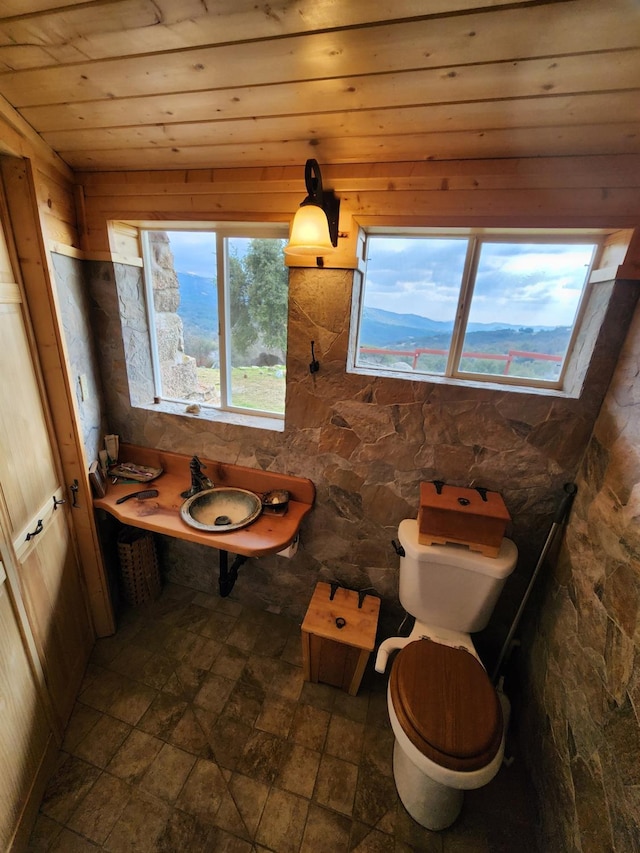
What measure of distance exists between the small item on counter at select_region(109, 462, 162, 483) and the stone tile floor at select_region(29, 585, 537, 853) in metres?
0.88

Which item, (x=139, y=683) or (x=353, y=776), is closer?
(x=353, y=776)

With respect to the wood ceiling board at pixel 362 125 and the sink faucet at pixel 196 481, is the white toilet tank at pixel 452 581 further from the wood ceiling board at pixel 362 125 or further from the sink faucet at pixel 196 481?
the wood ceiling board at pixel 362 125

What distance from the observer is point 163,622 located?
1967 millimetres

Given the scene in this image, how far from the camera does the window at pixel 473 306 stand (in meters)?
1.37

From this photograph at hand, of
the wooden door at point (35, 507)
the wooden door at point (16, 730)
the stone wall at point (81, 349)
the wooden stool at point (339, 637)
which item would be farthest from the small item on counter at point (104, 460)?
the wooden stool at point (339, 637)

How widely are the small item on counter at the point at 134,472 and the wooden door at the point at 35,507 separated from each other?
0.30 m

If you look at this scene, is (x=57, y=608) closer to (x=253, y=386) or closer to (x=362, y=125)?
(x=253, y=386)

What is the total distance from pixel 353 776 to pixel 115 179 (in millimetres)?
2776

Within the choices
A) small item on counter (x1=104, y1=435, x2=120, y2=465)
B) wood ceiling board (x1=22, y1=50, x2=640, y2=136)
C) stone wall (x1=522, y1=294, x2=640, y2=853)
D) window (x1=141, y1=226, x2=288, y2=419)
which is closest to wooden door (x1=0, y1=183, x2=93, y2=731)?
small item on counter (x1=104, y1=435, x2=120, y2=465)

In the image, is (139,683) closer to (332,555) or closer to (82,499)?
(82,499)

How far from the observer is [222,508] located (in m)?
1.71

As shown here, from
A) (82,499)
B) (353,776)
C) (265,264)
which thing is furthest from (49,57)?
(353,776)

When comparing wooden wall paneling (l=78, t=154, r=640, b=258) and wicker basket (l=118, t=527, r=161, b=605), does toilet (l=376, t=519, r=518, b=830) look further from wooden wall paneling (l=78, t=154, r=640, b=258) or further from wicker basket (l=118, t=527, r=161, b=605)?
wicker basket (l=118, t=527, r=161, b=605)

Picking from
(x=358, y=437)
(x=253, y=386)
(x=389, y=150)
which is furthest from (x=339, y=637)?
(x=389, y=150)
